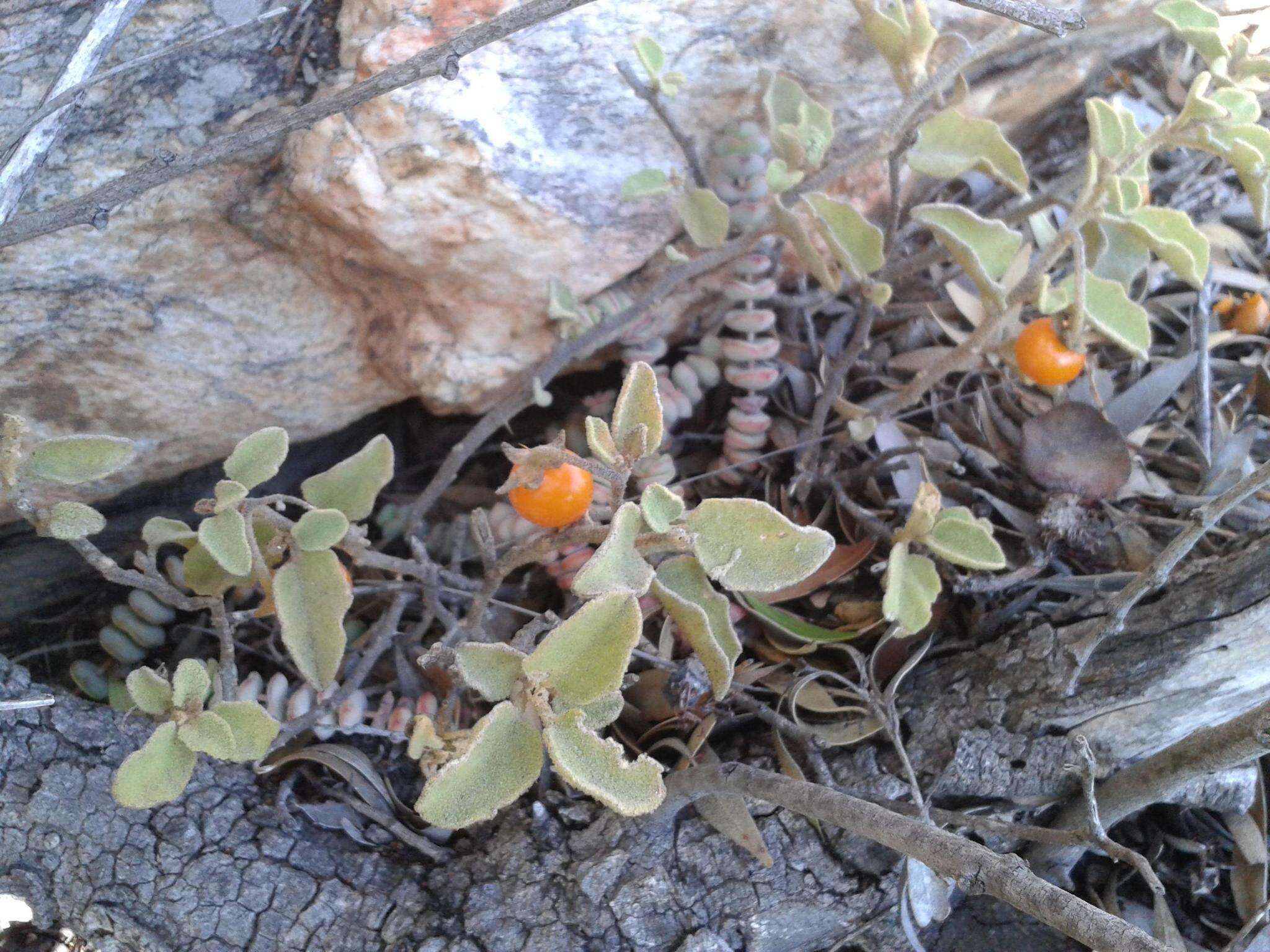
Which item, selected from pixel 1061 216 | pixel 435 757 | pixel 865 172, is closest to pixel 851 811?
pixel 435 757

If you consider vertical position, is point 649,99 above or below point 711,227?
above

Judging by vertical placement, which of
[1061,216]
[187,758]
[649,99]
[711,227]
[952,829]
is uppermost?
[649,99]

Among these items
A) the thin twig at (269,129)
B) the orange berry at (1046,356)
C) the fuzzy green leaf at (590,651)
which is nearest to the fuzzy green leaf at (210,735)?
the fuzzy green leaf at (590,651)

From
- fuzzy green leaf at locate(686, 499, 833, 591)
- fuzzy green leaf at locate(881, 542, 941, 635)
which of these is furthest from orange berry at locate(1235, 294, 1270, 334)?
fuzzy green leaf at locate(686, 499, 833, 591)

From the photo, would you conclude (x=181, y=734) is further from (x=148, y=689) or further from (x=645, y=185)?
(x=645, y=185)

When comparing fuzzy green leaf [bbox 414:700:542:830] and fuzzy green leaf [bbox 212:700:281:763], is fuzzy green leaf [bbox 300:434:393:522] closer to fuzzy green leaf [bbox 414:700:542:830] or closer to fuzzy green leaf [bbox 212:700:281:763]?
fuzzy green leaf [bbox 212:700:281:763]

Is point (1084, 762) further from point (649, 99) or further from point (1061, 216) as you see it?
point (1061, 216)

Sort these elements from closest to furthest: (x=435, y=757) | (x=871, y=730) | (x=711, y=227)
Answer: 1. (x=435, y=757)
2. (x=871, y=730)
3. (x=711, y=227)

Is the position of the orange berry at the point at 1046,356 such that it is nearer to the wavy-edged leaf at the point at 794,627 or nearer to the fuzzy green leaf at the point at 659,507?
the wavy-edged leaf at the point at 794,627
